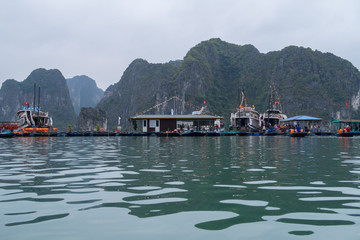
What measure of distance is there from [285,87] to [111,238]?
19118cm

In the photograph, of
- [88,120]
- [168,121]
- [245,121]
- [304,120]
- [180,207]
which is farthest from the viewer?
[88,120]

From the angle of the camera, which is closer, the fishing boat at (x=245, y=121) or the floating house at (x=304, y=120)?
the floating house at (x=304, y=120)

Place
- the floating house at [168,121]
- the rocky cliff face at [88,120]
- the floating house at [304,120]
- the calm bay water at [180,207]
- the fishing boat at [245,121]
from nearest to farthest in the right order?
1. the calm bay water at [180,207]
2. the floating house at [304,120]
3. the floating house at [168,121]
4. the fishing boat at [245,121]
5. the rocky cliff face at [88,120]

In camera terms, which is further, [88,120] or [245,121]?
[88,120]

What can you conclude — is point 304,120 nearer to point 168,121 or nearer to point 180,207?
point 168,121

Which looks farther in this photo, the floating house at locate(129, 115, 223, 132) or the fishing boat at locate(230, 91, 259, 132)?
the fishing boat at locate(230, 91, 259, 132)

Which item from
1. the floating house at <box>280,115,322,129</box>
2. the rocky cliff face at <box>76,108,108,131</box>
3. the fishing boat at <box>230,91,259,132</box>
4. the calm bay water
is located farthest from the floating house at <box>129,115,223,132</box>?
the rocky cliff face at <box>76,108,108,131</box>

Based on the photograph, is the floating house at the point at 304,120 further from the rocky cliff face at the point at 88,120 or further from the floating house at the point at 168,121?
the rocky cliff face at the point at 88,120

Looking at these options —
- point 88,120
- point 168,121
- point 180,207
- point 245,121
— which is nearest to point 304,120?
point 168,121

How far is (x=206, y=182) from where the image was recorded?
831 cm

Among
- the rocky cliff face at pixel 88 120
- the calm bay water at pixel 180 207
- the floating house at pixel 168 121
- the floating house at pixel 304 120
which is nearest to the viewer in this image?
the calm bay water at pixel 180 207

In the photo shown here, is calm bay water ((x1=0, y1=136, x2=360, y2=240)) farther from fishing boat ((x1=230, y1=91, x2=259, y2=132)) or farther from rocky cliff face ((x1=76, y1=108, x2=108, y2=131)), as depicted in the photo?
rocky cliff face ((x1=76, y1=108, x2=108, y2=131))

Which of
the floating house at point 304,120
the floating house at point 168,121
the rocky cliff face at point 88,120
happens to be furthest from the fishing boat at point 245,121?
the rocky cliff face at point 88,120

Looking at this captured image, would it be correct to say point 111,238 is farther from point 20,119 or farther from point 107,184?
point 20,119
